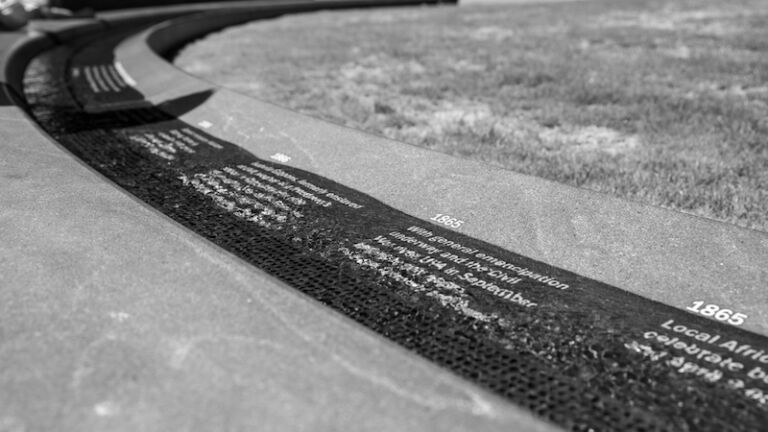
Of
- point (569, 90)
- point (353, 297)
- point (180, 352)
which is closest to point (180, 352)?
point (180, 352)

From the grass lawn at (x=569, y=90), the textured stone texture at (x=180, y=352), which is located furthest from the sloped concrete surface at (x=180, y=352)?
the grass lawn at (x=569, y=90)

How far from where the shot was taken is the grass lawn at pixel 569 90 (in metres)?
6.04

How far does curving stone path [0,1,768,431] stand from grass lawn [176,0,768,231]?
48.1 inches

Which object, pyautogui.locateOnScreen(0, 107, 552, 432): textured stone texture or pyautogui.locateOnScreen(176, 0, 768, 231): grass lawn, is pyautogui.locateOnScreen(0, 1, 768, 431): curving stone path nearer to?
pyautogui.locateOnScreen(0, 107, 552, 432): textured stone texture

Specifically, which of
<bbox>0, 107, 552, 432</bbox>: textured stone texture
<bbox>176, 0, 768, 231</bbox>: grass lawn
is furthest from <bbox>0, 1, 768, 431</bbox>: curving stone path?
<bbox>176, 0, 768, 231</bbox>: grass lawn

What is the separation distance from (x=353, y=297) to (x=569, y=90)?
605cm

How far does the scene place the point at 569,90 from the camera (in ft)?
Result: 29.3

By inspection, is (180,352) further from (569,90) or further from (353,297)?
(569,90)

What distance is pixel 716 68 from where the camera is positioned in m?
9.86

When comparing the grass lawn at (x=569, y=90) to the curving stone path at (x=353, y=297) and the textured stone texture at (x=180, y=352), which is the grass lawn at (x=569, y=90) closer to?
the curving stone path at (x=353, y=297)

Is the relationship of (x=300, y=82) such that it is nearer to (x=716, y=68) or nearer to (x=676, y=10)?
(x=716, y=68)

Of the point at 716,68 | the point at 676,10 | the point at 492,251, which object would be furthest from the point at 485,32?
the point at 492,251

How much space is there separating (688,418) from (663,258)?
1.61 m

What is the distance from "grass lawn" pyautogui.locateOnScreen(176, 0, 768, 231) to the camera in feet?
19.8
